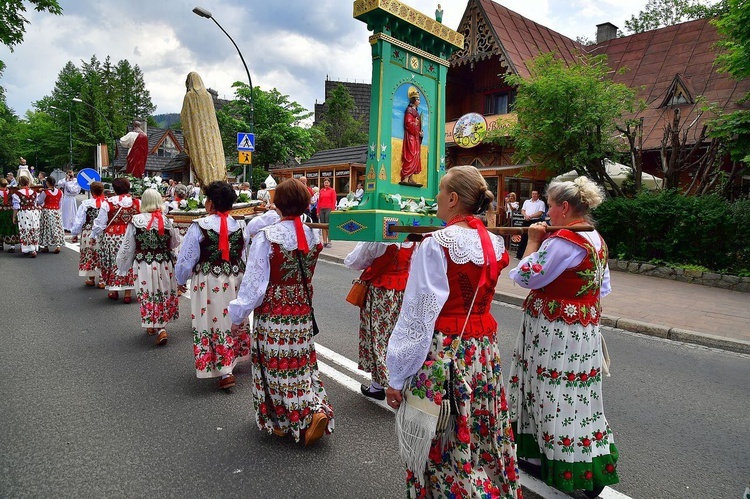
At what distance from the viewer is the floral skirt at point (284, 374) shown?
341cm

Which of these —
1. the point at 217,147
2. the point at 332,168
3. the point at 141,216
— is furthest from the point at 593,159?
the point at 332,168

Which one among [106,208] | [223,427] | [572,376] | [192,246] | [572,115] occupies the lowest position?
[223,427]

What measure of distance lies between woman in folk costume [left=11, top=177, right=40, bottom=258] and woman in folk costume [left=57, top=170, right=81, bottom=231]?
4295 mm

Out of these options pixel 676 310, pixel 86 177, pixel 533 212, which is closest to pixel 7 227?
pixel 86 177

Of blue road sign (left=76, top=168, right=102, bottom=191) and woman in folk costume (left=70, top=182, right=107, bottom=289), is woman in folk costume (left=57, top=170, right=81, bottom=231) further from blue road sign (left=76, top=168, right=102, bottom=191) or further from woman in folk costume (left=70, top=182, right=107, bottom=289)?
woman in folk costume (left=70, top=182, right=107, bottom=289)

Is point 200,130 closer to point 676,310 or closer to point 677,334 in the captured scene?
point 677,334

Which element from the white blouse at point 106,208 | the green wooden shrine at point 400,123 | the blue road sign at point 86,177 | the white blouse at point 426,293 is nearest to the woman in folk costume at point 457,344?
the white blouse at point 426,293

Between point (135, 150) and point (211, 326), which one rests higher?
point (135, 150)

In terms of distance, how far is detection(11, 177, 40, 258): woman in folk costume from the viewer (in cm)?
1248

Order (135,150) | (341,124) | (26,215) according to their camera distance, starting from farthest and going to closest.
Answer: (341,124) < (26,215) < (135,150)

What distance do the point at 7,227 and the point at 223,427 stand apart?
13208 mm

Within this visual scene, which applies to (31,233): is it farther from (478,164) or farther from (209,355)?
(478,164)

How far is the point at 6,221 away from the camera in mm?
13344

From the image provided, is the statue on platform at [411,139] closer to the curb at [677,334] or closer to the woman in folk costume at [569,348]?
the woman in folk costume at [569,348]
